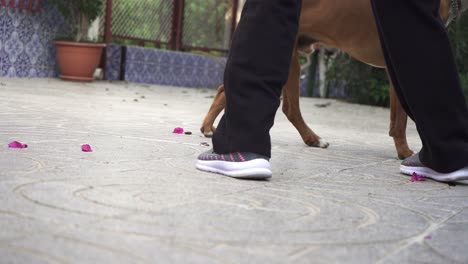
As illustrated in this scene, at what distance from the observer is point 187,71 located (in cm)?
976

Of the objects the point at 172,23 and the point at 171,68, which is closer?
the point at 171,68

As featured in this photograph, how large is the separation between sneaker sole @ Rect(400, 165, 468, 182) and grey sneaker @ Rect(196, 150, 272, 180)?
0.61 m

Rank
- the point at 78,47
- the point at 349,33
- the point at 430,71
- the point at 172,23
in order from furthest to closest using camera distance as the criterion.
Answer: the point at 172,23 → the point at 78,47 → the point at 349,33 → the point at 430,71

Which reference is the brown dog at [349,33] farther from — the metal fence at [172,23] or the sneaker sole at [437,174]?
the metal fence at [172,23]

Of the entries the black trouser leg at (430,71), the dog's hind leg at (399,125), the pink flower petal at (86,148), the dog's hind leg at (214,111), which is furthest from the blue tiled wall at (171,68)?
the black trouser leg at (430,71)

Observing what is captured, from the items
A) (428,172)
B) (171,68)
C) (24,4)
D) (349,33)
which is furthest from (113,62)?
(428,172)

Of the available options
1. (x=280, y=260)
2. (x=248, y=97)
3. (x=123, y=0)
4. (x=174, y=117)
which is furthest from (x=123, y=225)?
(x=123, y=0)

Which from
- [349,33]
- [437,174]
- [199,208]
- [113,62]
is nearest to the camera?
[199,208]

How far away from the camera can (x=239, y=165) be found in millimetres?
1905

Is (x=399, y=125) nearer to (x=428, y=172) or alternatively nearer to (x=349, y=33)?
(x=349, y=33)

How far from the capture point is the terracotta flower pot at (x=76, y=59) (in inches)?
299

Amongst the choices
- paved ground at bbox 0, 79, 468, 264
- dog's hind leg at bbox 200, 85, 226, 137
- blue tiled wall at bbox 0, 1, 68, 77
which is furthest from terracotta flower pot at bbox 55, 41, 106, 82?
paved ground at bbox 0, 79, 468, 264

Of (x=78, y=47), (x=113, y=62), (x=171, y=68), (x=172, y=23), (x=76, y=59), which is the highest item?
(x=172, y=23)

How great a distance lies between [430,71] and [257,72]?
21.9 inches
